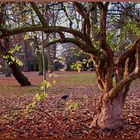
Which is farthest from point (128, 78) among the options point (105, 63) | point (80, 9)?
point (80, 9)

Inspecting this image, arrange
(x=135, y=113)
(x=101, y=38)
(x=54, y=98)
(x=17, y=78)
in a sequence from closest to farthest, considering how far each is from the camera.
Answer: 1. (x=101, y=38)
2. (x=135, y=113)
3. (x=54, y=98)
4. (x=17, y=78)

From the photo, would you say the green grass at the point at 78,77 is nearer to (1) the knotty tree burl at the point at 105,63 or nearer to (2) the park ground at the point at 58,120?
(2) the park ground at the point at 58,120

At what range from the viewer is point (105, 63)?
3.01 m

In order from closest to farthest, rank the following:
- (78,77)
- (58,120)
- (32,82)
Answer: (58,120)
(78,77)
(32,82)

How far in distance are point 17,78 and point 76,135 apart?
496 cm

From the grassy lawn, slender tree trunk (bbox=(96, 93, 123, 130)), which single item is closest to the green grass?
the grassy lawn

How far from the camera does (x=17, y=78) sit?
26.0ft

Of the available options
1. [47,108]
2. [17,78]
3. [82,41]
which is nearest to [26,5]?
[82,41]

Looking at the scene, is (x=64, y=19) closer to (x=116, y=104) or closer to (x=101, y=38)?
(x=101, y=38)

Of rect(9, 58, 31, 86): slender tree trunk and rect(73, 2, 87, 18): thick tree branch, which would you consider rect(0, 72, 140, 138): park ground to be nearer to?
rect(73, 2, 87, 18): thick tree branch

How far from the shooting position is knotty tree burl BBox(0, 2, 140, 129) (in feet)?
9.22

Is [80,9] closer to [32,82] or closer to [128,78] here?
[128,78]

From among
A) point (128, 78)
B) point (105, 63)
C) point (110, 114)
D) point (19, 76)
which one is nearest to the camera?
point (128, 78)

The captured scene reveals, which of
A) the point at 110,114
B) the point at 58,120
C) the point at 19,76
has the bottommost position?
the point at 58,120
